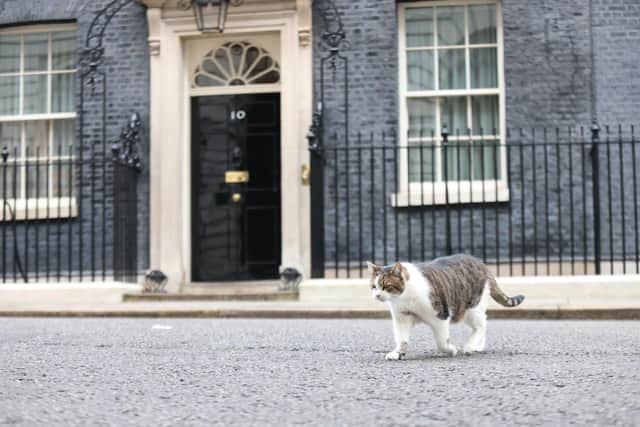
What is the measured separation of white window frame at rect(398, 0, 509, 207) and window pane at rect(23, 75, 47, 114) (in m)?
4.92

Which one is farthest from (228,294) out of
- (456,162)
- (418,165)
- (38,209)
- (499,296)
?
(499,296)

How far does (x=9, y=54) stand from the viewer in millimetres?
15617

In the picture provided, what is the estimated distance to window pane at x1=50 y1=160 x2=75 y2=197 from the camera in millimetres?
14961

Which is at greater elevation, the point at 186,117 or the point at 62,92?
the point at 62,92

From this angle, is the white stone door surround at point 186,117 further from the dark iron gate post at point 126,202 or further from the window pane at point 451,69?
the window pane at point 451,69

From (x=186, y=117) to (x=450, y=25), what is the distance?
3601mm

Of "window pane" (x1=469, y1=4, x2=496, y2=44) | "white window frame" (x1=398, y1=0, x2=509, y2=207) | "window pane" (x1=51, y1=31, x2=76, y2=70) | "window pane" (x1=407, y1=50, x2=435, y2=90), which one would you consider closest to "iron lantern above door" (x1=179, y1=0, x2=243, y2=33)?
"window pane" (x1=51, y1=31, x2=76, y2=70)

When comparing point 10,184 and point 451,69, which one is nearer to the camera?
point 451,69

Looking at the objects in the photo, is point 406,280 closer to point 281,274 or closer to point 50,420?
point 50,420

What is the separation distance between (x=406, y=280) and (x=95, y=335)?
3394 mm

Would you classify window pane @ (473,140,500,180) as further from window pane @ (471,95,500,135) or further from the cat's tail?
the cat's tail

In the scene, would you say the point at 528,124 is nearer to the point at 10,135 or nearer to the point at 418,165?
the point at 418,165

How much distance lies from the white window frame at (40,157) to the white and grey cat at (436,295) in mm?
8382

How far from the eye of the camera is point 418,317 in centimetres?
689
